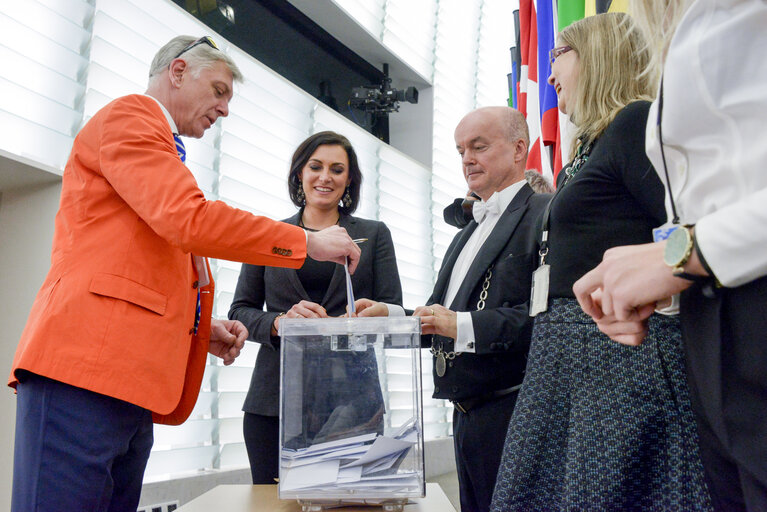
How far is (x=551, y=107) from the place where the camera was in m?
3.39

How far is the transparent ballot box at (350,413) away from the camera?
1160mm

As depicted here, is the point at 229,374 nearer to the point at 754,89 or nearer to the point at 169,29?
the point at 169,29

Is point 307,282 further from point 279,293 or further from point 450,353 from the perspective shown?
point 450,353

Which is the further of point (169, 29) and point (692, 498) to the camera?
point (169, 29)

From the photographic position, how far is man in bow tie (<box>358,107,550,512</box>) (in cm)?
149

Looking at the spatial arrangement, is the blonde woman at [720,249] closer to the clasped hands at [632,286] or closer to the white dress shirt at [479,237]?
the clasped hands at [632,286]

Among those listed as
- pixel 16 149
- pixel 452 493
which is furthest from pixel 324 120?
pixel 452 493

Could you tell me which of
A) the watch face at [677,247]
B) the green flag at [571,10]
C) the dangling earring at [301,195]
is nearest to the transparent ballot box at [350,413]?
the watch face at [677,247]

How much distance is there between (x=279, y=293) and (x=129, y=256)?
72 cm

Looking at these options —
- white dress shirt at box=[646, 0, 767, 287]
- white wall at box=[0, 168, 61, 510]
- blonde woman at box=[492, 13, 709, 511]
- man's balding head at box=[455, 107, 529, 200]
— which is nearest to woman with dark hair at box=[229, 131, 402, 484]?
man's balding head at box=[455, 107, 529, 200]

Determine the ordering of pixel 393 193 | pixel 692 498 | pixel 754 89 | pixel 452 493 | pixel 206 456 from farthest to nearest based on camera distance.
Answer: pixel 393 193, pixel 452 493, pixel 206 456, pixel 692 498, pixel 754 89

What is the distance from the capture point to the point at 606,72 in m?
1.19

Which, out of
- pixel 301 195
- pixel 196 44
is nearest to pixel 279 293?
pixel 301 195

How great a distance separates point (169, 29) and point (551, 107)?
2.03 metres
